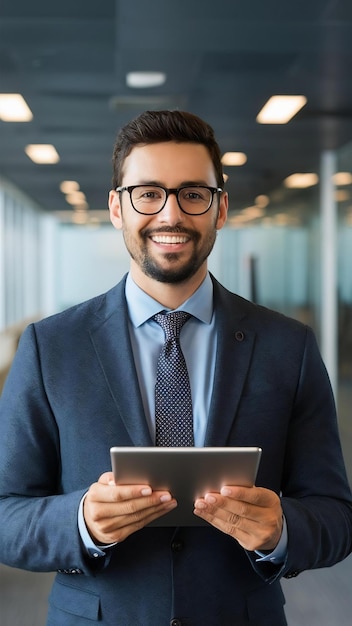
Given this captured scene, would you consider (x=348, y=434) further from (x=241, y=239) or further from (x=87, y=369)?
(x=87, y=369)

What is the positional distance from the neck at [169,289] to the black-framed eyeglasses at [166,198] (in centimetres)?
14

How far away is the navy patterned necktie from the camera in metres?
1.54

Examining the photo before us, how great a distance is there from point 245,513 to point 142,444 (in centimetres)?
28

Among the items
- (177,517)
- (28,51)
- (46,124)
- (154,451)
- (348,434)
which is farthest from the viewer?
(348,434)

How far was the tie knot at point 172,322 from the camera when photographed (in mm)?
1648

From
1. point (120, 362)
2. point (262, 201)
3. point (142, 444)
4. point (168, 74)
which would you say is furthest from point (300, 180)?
point (142, 444)

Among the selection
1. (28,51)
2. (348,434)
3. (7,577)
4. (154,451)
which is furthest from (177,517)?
(348,434)

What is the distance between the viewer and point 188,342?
1.67m

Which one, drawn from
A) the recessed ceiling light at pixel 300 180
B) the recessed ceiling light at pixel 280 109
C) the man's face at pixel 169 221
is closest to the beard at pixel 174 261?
the man's face at pixel 169 221

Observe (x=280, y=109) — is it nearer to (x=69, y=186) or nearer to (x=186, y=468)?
(x=69, y=186)

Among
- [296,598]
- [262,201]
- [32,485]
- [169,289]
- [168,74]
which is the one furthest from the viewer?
[262,201]

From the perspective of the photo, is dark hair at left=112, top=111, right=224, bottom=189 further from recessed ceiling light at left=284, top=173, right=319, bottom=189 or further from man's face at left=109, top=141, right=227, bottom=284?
recessed ceiling light at left=284, top=173, right=319, bottom=189

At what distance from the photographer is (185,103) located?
4.22 metres

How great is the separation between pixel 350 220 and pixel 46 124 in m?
1.97
